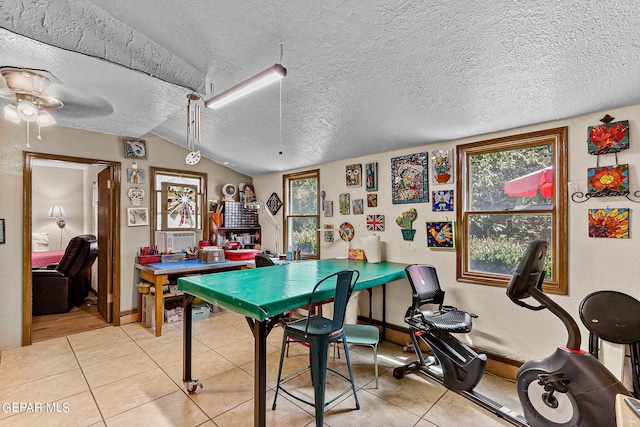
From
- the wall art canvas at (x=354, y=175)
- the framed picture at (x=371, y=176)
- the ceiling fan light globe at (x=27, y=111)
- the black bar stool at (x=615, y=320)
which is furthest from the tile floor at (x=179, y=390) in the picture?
the ceiling fan light globe at (x=27, y=111)

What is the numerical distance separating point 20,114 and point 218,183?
263 centimetres

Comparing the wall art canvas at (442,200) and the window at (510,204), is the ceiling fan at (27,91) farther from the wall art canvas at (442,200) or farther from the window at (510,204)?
the window at (510,204)

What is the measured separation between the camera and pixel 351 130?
3.09 meters

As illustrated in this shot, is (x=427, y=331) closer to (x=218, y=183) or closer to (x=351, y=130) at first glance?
(x=351, y=130)

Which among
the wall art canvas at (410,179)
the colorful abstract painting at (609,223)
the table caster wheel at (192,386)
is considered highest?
the wall art canvas at (410,179)

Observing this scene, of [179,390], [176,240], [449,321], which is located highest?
[176,240]

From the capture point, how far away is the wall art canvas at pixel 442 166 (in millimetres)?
2959

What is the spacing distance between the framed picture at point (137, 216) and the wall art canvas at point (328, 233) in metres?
2.56

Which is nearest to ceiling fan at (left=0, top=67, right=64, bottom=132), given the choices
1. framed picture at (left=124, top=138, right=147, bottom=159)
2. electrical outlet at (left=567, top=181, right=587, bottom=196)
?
framed picture at (left=124, top=138, right=147, bottom=159)

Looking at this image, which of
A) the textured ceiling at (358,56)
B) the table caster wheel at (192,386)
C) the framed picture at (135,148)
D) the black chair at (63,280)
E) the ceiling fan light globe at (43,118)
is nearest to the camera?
the textured ceiling at (358,56)

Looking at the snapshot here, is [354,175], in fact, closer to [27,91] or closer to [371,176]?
[371,176]

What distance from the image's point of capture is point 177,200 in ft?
14.7

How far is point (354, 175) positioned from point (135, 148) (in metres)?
3.04

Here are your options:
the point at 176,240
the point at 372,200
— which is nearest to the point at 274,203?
the point at 176,240
